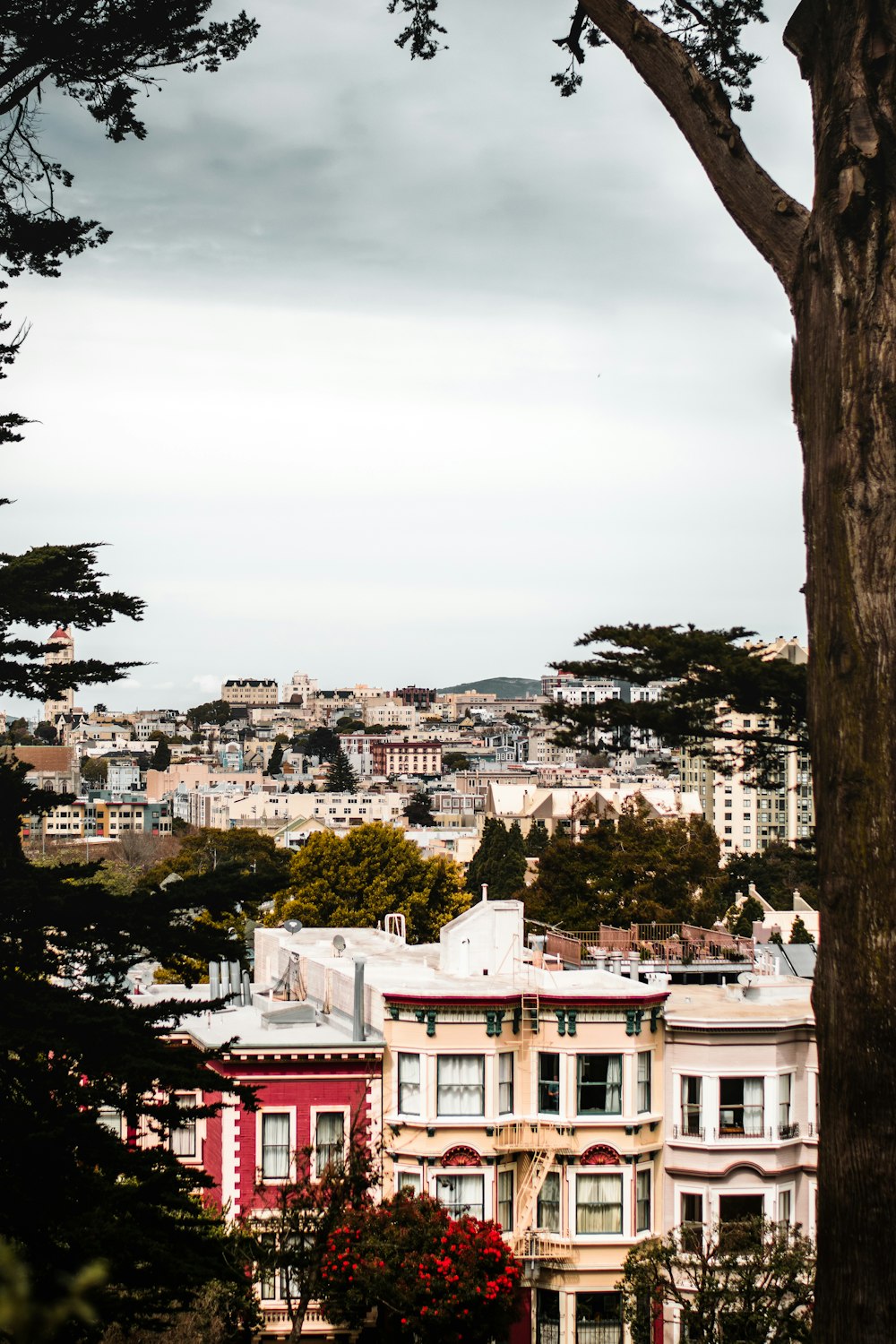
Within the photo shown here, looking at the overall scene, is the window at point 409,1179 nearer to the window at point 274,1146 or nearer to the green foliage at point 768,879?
the window at point 274,1146

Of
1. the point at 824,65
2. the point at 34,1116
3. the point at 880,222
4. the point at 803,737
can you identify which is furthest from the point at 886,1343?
the point at 803,737

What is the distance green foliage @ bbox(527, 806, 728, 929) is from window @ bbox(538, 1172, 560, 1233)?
2751 cm

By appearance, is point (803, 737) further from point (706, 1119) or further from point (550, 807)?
point (550, 807)

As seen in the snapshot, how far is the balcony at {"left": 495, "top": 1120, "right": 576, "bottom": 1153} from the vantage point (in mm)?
24297

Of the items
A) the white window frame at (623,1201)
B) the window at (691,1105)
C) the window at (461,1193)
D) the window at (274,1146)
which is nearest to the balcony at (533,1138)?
the white window frame at (623,1201)

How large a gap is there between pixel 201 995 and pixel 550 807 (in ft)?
360

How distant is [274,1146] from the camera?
78.6 ft

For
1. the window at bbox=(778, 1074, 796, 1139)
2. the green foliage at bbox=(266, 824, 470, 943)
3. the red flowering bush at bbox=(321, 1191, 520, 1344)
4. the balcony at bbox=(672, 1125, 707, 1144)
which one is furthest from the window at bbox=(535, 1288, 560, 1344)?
the green foliage at bbox=(266, 824, 470, 943)

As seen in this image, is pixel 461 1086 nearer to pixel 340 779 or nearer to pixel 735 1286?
pixel 735 1286

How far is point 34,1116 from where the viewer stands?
11766mm

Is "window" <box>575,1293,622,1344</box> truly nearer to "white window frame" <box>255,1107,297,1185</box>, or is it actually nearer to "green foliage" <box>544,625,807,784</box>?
"white window frame" <box>255,1107,297,1185</box>

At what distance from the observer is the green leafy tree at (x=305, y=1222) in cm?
2122

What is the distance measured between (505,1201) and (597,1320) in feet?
7.00

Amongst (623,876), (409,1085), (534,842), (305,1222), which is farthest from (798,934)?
(534,842)
